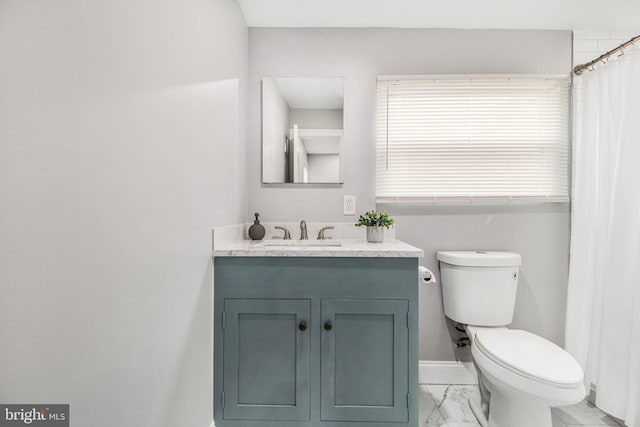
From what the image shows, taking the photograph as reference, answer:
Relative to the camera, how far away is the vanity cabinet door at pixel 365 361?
1489mm

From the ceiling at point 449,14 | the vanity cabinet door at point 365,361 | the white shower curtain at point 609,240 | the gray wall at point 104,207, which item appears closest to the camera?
the gray wall at point 104,207

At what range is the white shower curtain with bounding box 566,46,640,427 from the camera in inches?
63.1

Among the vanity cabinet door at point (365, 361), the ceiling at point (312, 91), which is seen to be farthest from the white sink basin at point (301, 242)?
the ceiling at point (312, 91)

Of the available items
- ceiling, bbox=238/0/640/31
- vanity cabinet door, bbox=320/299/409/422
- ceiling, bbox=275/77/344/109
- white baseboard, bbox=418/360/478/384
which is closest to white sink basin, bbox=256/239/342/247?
vanity cabinet door, bbox=320/299/409/422

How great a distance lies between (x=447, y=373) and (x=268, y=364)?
127 cm

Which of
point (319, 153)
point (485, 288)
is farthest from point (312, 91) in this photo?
point (485, 288)

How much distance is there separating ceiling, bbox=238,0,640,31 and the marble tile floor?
7.58ft

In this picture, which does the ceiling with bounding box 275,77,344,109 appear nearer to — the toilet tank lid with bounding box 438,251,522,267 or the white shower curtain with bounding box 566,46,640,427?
the toilet tank lid with bounding box 438,251,522,267

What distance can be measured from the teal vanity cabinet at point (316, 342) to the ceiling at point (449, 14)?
4.89ft

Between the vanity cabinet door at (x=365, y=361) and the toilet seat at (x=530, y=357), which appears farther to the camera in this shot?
the vanity cabinet door at (x=365, y=361)

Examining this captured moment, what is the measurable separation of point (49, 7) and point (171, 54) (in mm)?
501

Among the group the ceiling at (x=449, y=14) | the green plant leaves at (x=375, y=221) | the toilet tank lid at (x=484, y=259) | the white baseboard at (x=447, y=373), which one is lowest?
the white baseboard at (x=447, y=373)

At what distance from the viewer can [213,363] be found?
150 cm

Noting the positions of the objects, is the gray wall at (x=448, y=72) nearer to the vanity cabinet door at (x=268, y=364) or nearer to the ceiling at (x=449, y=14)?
the ceiling at (x=449, y=14)
